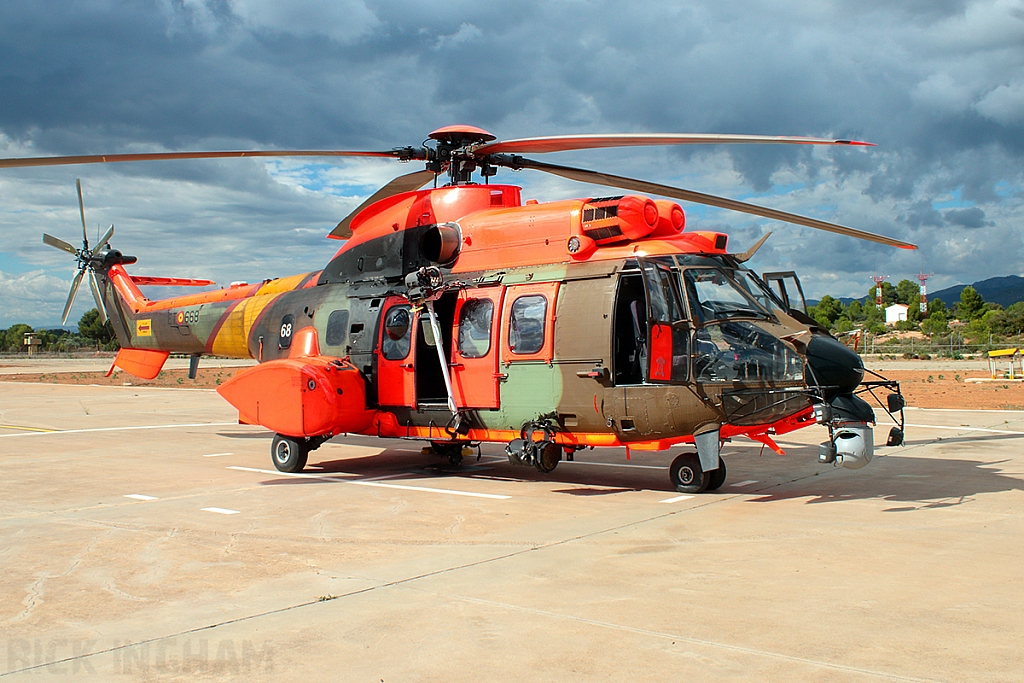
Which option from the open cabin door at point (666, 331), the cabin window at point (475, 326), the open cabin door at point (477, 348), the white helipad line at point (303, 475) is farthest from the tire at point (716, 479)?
the white helipad line at point (303, 475)

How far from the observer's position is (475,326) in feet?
35.3

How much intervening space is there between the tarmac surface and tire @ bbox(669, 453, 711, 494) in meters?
0.23

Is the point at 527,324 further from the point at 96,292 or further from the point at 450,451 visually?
the point at 96,292

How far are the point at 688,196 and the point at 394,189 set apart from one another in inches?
171

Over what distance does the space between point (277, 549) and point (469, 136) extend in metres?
6.23

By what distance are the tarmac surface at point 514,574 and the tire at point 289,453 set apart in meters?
0.18

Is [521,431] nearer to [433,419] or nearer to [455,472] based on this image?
[433,419]

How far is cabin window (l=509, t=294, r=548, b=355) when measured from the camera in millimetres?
10109

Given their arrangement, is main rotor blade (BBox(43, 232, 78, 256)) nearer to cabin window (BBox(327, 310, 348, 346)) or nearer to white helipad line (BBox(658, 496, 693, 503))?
cabin window (BBox(327, 310, 348, 346))

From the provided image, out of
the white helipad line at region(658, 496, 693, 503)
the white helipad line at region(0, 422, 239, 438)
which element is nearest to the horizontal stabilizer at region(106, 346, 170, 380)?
the white helipad line at region(0, 422, 239, 438)

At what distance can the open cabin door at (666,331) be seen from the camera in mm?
9062

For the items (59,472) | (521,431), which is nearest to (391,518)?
(521,431)

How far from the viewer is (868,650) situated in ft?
15.0

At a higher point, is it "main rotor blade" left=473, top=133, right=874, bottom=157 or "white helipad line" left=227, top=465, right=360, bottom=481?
"main rotor blade" left=473, top=133, right=874, bottom=157
